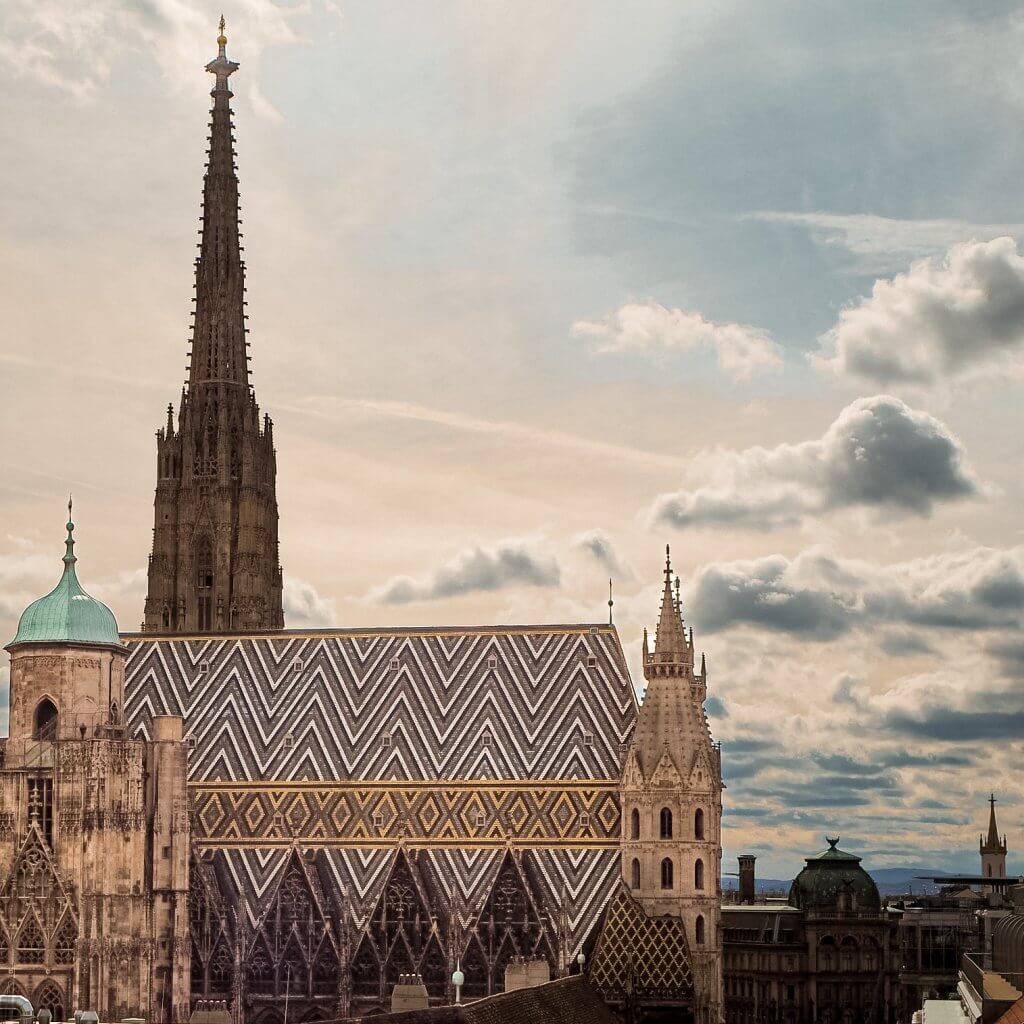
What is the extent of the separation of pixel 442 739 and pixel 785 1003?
3805 centimetres

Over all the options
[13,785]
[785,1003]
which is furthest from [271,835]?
[785,1003]

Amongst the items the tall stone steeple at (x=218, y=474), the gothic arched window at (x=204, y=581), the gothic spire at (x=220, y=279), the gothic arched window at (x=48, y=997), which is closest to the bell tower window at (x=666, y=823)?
the gothic arched window at (x=48, y=997)

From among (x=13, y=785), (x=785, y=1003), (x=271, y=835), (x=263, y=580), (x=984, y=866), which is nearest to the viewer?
(x=13, y=785)

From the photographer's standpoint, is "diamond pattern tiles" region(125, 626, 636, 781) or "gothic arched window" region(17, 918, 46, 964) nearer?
"gothic arched window" region(17, 918, 46, 964)

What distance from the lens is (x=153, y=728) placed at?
311 feet

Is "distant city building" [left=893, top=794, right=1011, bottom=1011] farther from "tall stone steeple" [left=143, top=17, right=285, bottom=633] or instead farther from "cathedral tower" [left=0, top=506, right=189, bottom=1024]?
"cathedral tower" [left=0, top=506, right=189, bottom=1024]

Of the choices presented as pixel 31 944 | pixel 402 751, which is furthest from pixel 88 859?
pixel 402 751

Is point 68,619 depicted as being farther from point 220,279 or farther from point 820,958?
point 820,958

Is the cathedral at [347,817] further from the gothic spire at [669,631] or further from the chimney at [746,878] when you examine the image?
the chimney at [746,878]

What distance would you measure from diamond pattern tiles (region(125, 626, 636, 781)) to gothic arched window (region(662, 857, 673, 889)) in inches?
176

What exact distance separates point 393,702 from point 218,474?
83.7 ft

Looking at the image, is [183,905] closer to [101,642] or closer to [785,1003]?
[101,642]

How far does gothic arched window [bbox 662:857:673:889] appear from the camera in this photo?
91.1 metres

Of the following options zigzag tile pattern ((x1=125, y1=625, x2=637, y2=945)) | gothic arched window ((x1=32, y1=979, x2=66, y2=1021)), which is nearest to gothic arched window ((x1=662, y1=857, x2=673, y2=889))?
zigzag tile pattern ((x1=125, y1=625, x2=637, y2=945))
